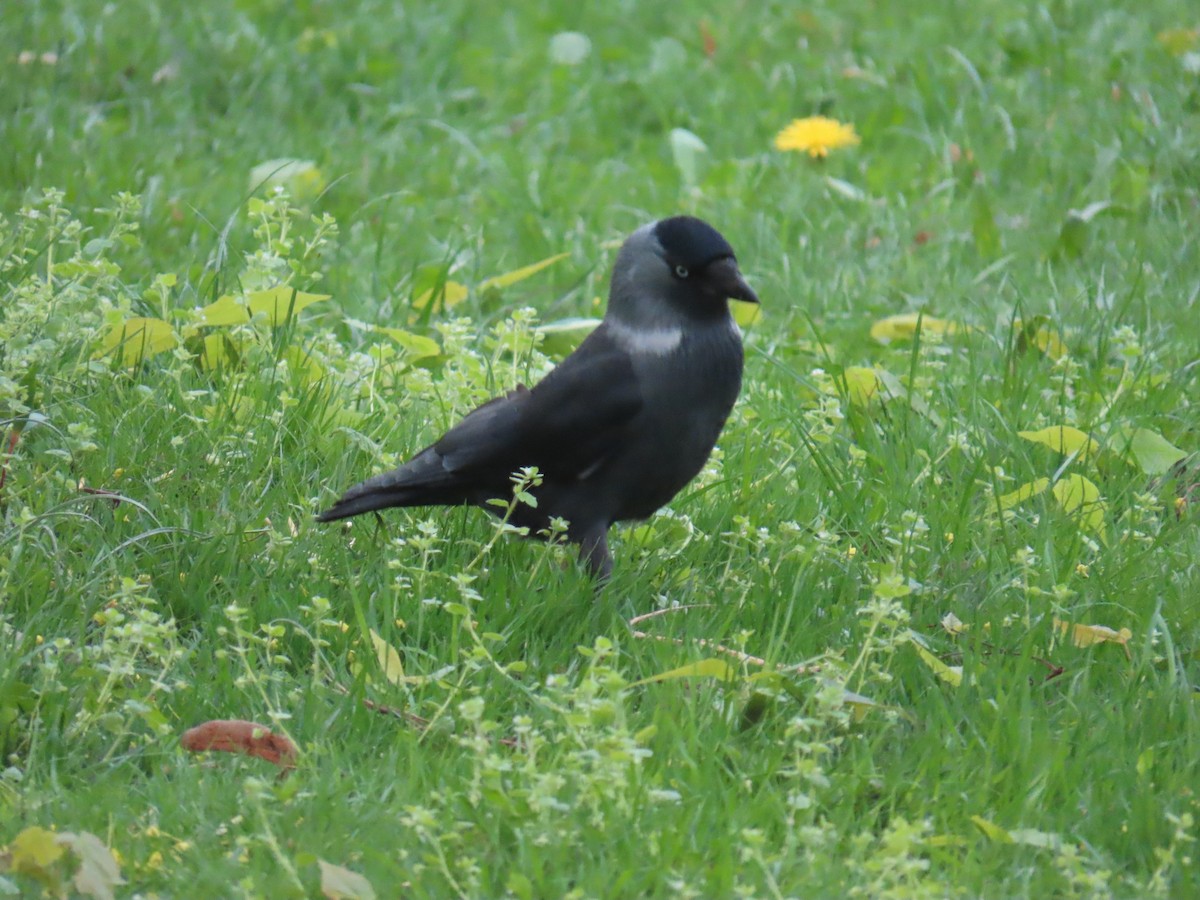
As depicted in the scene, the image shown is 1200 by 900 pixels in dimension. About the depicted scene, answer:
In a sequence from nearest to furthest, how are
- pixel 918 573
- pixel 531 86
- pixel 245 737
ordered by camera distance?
pixel 245 737
pixel 918 573
pixel 531 86

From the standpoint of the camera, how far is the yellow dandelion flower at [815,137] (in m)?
6.70

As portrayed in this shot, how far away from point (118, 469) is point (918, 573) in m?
1.91

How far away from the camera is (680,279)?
379 cm

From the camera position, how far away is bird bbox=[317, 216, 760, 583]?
12.0ft

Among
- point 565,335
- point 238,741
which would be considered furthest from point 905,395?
point 238,741

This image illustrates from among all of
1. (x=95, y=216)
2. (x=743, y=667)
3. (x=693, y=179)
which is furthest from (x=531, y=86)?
(x=743, y=667)

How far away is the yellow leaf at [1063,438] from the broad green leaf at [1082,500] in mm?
191

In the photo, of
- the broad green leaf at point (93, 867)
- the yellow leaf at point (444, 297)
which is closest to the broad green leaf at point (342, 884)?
the broad green leaf at point (93, 867)

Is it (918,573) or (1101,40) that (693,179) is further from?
(918,573)

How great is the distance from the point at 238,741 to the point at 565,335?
2361mm

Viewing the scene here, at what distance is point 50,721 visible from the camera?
2.97m

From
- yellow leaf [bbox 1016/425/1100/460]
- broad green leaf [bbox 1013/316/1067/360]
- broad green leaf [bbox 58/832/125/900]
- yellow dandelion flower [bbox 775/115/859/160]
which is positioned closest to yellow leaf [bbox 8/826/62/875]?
broad green leaf [bbox 58/832/125/900]

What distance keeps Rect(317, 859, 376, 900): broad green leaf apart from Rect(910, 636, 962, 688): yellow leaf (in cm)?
130

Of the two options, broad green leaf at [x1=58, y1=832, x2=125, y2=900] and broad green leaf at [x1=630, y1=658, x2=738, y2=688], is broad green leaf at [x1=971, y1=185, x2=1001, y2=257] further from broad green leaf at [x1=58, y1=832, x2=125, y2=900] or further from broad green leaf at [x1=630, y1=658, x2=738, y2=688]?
broad green leaf at [x1=58, y1=832, x2=125, y2=900]
